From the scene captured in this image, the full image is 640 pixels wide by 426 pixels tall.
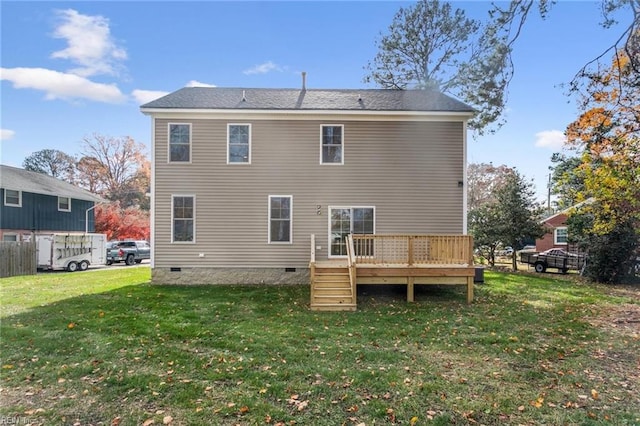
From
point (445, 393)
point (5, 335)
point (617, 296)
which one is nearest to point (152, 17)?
point (5, 335)

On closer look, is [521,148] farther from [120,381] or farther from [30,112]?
[30,112]

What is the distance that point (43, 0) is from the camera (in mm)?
9031

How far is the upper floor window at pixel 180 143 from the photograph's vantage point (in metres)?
11.2

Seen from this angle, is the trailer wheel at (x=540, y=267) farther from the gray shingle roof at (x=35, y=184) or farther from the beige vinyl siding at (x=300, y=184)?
the gray shingle roof at (x=35, y=184)

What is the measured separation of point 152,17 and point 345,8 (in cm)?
606

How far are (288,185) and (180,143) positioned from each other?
3.81 metres

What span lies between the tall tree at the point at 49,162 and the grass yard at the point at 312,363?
126 feet

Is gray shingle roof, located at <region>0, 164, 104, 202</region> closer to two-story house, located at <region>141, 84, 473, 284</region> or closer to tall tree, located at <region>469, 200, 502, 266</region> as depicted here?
two-story house, located at <region>141, 84, 473, 284</region>

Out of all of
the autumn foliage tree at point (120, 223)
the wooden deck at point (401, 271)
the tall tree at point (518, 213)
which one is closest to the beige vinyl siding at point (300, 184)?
the wooden deck at point (401, 271)

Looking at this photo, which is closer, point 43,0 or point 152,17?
point 43,0

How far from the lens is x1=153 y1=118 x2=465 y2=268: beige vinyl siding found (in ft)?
36.7

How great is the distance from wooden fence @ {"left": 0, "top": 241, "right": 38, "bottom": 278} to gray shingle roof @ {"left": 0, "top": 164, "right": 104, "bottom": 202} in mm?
5161

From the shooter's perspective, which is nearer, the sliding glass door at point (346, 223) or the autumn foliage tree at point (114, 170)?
the sliding glass door at point (346, 223)

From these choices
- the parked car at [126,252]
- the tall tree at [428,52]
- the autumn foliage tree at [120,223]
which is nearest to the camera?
the tall tree at [428,52]
